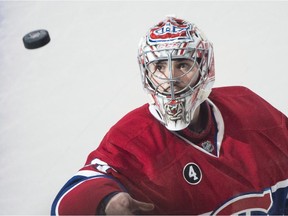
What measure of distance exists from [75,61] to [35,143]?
901mm

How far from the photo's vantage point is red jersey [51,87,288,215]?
1704 mm

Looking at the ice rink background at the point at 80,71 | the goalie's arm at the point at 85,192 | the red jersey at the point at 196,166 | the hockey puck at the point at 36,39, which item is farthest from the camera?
the hockey puck at the point at 36,39

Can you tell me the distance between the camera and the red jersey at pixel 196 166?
67.1 inches

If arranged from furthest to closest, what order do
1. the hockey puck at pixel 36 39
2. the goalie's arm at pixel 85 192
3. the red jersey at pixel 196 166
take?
the hockey puck at pixel 36 39 → the red jersey at pixel 196 166 → the goalie's arm at pixel 85 192

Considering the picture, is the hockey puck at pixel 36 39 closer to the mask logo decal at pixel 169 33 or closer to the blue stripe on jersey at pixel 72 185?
the mask logo decal at pixel 169 33

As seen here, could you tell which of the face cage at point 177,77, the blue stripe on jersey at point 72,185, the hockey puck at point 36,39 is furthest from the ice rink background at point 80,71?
the face cage at point 177,77

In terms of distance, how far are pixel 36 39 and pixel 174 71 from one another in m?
2.37

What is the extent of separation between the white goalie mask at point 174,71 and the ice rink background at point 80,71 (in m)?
1.10

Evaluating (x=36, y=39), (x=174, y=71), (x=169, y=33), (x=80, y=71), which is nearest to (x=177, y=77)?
(x=174, y=71)

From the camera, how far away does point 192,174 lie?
69.1 inches

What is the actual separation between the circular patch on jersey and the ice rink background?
108 cm

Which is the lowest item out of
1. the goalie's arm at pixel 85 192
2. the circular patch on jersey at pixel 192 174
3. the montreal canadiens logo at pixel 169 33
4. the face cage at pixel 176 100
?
the circular patch on jersey at pixel 192 174

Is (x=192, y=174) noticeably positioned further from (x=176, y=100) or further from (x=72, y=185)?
(x=72, y=185)

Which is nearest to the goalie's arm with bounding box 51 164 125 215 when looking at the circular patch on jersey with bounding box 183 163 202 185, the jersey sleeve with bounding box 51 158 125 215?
the jersey sleeve with bounding box 51 158 125 215
